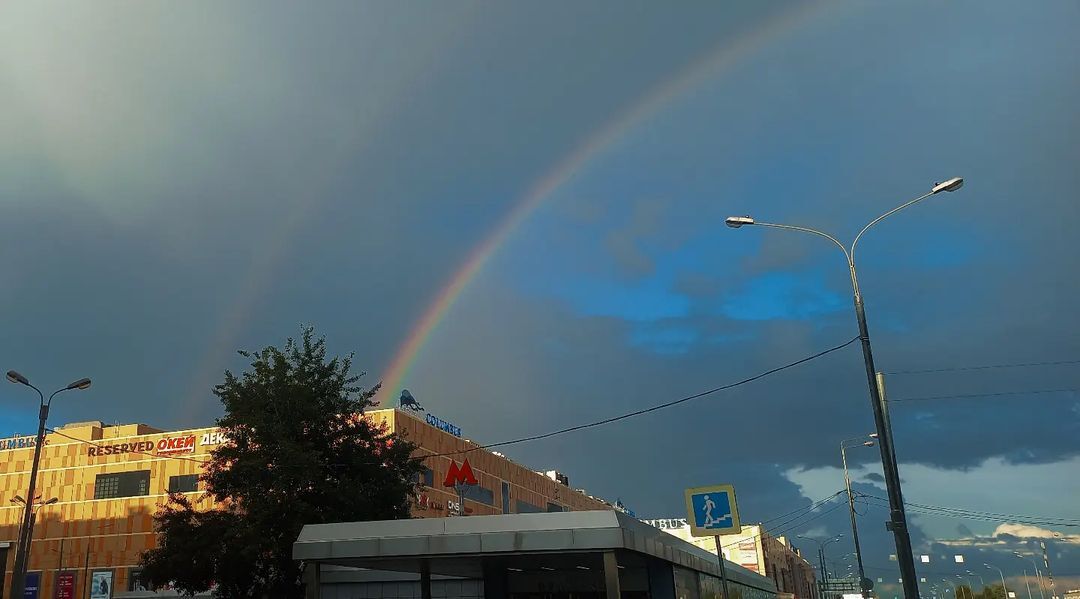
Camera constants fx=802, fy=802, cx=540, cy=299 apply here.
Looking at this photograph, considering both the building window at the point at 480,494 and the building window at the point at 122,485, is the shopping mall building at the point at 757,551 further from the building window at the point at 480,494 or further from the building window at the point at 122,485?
the building window at the point at 122,485

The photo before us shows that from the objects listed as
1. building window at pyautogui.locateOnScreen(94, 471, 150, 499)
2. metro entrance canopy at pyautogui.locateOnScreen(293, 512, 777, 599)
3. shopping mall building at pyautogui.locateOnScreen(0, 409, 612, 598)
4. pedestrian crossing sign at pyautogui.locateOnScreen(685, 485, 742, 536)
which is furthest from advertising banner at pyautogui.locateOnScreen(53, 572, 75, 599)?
pedestrian crossing sign at pyautogui.locateOnScreen(685, 485, 742, 536)

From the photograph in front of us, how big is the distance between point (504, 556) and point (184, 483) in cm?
6132

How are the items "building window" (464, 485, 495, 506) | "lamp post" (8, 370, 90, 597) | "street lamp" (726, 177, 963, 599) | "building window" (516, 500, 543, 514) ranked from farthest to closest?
"building window" (516, 500, 543, 514) → "building window" (464, 485, 495, 506) → "lamp post" (8, 370, 90, 597) → "street lamp" (726, 177, 963, 599)

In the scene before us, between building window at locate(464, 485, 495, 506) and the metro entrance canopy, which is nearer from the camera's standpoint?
the metro entrance canopy

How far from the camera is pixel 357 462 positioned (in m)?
32.4

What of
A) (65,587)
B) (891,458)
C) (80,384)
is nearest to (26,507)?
(80,384)

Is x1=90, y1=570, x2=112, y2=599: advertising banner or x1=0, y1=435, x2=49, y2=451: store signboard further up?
x1=0, y1=435, x2=49, y2=451: store signboard

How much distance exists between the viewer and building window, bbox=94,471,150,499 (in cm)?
7456

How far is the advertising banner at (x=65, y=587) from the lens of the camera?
74188mm

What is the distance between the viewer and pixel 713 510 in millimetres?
17859

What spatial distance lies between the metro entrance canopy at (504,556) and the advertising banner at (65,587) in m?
58.3

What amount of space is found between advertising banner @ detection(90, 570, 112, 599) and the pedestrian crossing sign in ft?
237

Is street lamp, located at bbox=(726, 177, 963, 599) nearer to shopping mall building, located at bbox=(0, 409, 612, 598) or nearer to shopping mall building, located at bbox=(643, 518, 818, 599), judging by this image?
Answer: shopping mall building, located at bbox=(0, 409, 612, 598)

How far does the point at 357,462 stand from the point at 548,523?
51.7ft
